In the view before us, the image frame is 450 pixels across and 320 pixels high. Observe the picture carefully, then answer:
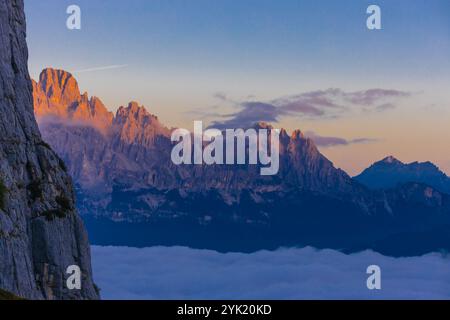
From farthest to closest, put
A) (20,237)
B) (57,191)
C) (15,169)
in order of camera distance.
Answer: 1. (57,191)
2. (15,169)
3. (20,237)

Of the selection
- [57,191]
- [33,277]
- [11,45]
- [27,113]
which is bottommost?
[33,277]

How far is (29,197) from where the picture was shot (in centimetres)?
17288

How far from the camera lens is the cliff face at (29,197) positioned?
159250 mm

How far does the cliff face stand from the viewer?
159 meters

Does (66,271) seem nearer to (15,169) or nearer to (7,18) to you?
(15,169)
